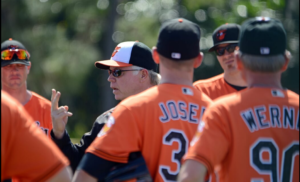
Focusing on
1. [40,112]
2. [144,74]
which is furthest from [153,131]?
[40,112]

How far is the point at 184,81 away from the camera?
11.1 ft

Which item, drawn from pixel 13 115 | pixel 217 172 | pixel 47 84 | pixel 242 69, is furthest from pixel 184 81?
pixel 47 84

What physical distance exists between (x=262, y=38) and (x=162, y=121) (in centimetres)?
81

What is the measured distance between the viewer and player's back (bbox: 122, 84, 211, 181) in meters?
3.15

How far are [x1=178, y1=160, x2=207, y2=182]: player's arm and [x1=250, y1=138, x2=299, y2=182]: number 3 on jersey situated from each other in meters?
0.34

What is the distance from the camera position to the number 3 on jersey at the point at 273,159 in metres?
2.96

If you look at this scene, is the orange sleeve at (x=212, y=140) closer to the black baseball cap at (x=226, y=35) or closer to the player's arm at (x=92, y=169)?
the player's arm at (x=92, y=169)

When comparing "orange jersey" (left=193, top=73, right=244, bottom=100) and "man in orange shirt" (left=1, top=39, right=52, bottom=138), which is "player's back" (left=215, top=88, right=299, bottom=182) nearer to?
"orange jersey" (left=193, top=73, right=244, bottom=100)

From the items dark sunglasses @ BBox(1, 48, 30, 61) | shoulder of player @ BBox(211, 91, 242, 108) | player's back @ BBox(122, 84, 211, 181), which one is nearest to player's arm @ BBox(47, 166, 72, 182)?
player's back @ BBox(122, 84, 211, 181)

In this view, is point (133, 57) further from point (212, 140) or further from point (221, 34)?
point (212, 140)

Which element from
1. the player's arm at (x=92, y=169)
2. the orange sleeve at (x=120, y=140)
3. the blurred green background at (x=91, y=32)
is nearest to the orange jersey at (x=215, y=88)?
the orange sleeve at (x=120, y=140)

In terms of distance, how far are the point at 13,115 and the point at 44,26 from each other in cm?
2252

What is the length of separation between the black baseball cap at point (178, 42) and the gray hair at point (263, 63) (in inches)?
16.2

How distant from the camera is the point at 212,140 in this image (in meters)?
2.88
